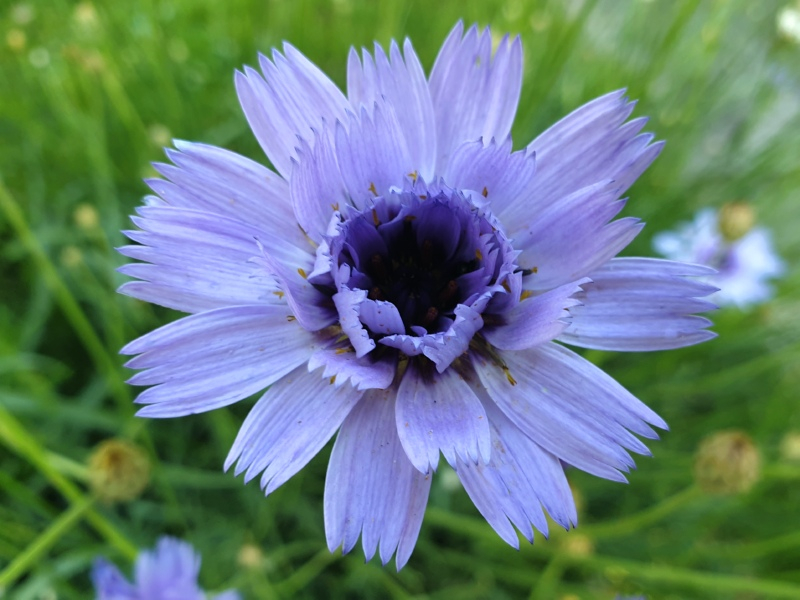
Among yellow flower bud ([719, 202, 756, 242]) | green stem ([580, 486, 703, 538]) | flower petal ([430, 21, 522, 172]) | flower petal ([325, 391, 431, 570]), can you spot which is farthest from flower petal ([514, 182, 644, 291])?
yellow flower bud ([719, 202, 756, 242])

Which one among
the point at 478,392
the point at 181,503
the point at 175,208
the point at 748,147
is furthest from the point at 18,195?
the point at 748,147

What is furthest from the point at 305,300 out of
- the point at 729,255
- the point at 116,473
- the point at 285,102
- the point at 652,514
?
the point at 729,255

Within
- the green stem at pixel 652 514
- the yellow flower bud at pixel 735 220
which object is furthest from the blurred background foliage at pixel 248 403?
the yellow flower bud at pixel 735 220

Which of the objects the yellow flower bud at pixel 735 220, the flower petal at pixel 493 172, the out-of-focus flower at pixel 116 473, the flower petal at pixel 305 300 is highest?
the yellow flower bud at pixel 735 220

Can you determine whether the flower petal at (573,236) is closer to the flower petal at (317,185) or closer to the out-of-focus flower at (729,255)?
the flower petal at (317,185)

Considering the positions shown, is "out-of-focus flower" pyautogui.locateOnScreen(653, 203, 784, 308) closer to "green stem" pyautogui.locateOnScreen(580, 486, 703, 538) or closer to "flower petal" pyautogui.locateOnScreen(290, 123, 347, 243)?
"green stem" pyautogui.locateOnScreen(580, 486, 703, 538)
